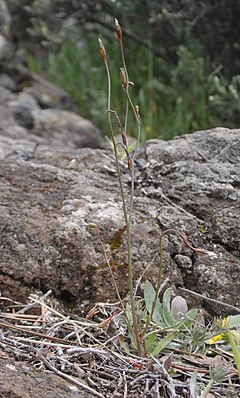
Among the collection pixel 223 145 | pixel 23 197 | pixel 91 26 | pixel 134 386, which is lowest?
pixel 134 386

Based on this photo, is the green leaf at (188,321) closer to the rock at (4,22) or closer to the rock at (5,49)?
the rock at (5,49)

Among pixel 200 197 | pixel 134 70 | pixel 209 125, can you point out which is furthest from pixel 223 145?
pixel 134 70

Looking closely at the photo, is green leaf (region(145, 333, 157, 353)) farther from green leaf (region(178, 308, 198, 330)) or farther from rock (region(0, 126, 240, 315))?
rock (region(0, 126, 240, 315))

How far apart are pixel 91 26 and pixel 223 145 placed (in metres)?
4.07

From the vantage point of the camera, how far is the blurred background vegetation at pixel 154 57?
4.50 metres

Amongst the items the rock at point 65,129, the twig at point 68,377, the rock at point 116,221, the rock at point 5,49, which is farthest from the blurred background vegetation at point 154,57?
the twig at point 68,377

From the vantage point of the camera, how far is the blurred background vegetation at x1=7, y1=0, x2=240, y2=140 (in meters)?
4.50

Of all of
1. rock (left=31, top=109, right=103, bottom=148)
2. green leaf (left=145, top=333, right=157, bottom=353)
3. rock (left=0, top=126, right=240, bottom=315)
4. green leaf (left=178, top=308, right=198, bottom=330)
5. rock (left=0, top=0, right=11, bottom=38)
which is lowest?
green leaf (left=145, top=333, right=157, bottom=353)

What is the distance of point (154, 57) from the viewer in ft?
17.0

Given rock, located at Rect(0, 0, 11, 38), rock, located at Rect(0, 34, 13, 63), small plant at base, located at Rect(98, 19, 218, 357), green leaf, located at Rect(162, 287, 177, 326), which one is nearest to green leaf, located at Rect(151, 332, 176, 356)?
small plant at base, located at Rect(98, 19, 218, 357)

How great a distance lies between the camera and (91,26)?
5977 millimetres

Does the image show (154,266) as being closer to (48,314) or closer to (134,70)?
(48,314)

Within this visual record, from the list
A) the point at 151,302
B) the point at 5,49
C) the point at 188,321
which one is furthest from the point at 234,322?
the point at 5,49

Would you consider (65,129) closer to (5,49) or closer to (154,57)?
(5,49)
